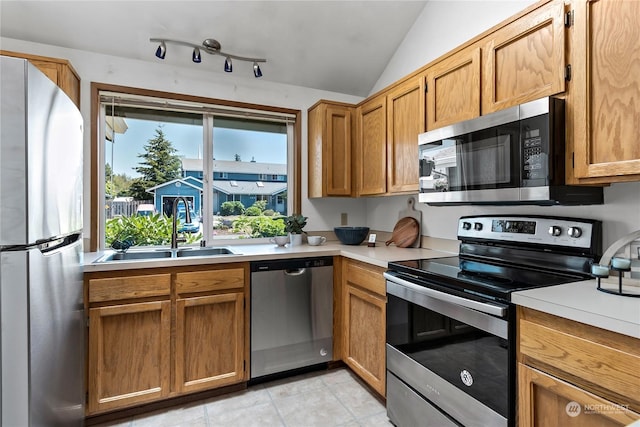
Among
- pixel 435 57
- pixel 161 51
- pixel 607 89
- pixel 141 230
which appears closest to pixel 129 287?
pixel 141 230

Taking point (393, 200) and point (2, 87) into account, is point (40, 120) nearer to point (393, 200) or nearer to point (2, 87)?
point (2, 87)

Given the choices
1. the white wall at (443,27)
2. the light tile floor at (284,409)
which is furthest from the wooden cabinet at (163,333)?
the white wall at (443,27)

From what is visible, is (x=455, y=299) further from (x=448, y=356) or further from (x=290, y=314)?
(x=290, y=314)

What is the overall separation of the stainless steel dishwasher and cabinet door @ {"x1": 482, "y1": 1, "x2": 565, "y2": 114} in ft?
4.92

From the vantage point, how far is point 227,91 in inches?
109

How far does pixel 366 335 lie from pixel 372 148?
1.42 m

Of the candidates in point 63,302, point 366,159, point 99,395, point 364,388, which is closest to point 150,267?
point 63,302

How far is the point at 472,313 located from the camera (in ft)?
4.41

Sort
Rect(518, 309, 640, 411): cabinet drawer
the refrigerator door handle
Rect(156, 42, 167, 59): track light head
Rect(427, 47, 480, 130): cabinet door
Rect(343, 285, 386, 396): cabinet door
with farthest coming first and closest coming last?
Rect(156, 42, 167, 59): track light head, Rect(343, 285, 386, 396): cabinet door, Rect(427, 47, 480, 130): cabinet door, the refrigerator door handle, Rect(518, 309, 640, 411): cabinet drawer

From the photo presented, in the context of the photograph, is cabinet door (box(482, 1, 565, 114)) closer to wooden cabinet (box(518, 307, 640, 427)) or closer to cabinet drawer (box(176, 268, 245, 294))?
wooden cabinet (box(518, 307, 640, 427))

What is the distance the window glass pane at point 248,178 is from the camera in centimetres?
284

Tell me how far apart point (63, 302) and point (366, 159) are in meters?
2.15

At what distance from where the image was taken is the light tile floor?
1.87 meters

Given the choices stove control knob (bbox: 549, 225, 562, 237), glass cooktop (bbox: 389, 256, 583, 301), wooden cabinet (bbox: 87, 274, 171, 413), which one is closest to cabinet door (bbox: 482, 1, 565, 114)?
stove control knob (bbox: 549, 225, 562, 237)
